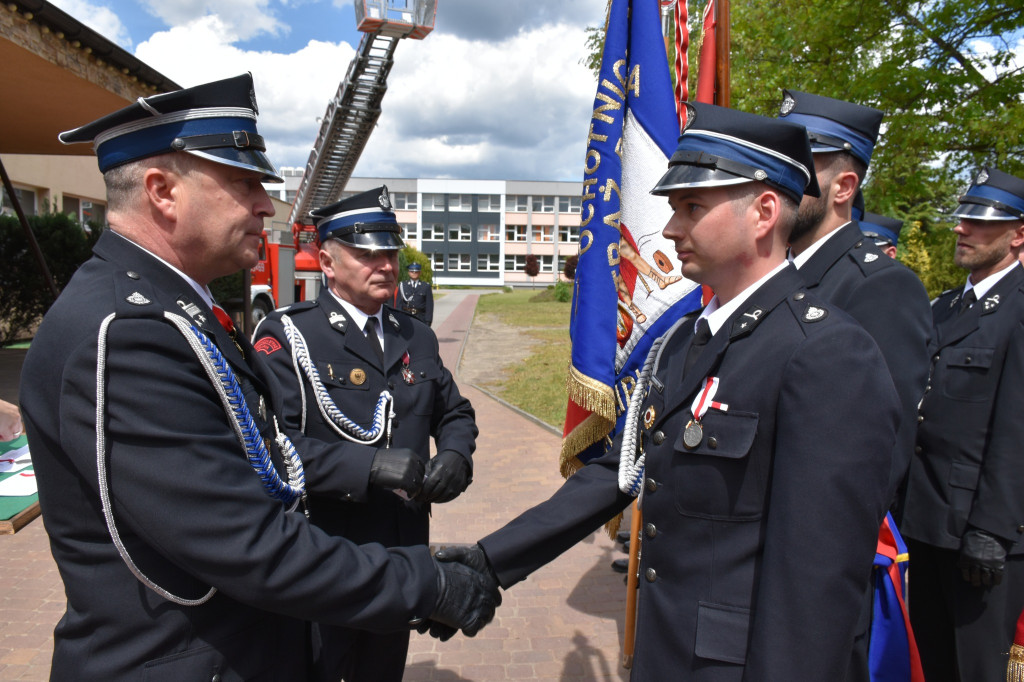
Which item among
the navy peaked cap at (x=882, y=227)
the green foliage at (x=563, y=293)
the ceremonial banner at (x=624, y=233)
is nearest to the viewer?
the ceremonial banner at (x=624, y=233)

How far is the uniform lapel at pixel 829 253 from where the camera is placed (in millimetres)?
2158

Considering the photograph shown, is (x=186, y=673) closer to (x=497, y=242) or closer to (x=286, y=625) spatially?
(x=286, y=625)

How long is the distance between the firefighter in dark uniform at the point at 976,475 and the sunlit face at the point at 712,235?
6.32ft

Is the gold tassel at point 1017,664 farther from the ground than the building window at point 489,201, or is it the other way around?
the building window at point 489,201

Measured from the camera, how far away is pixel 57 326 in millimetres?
1396

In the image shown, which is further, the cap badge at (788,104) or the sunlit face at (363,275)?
the sunlit face at (363,275)

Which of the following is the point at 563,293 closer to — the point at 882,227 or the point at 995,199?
the point at 882,227

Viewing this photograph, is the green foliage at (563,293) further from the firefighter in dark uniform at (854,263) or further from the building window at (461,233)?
the firefighter in dark uniform at (854,263)

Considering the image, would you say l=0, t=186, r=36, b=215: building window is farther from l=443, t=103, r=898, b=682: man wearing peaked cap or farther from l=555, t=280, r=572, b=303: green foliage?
l=555, t=280, r=572, b=303: green foliage

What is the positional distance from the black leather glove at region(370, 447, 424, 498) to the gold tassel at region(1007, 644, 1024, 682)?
1.89 metres

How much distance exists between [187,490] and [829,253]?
6.56 ft

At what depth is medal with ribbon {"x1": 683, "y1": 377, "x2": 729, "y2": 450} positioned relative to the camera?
5.20 ft

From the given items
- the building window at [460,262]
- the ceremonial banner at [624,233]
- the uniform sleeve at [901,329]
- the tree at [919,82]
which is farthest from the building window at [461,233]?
the uniform sleeve at [901,329]

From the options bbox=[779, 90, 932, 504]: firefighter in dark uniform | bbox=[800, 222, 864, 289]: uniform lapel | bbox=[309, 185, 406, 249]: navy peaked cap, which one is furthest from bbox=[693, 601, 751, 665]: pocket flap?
bbox=[309, 185, 406, 249]: navy peaked cap
